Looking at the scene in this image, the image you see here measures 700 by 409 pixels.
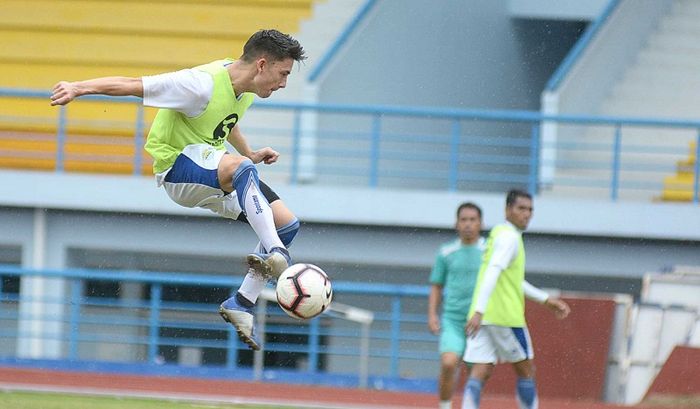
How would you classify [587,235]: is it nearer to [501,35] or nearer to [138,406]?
[501,35]

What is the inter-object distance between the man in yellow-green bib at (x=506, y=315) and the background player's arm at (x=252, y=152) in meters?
1.92

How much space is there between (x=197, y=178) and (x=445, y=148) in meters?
8.85

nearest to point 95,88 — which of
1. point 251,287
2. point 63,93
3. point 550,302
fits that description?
point 63,93

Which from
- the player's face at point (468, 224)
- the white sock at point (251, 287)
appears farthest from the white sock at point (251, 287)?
the player's face at point (468, 224)

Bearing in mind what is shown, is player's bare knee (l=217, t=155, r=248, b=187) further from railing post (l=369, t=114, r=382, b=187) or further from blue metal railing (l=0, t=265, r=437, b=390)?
blue metal railing (l=0, t=265, r=437, b=390)

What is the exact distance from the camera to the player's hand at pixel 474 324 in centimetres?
981

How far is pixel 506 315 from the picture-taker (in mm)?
10141

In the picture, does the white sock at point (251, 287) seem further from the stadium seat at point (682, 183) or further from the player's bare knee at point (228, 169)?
the stadium seat at point (682, 183)

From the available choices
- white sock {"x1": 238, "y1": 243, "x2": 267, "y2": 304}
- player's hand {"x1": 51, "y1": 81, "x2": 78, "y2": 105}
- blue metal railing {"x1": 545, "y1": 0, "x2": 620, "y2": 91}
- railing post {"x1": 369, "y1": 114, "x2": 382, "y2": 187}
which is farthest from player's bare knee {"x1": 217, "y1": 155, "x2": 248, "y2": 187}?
blue metal railing {"x1": 545, "y1": 0, "x2": 620, "y2": 91}

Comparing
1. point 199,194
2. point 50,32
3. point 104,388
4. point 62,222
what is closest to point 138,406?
point 104,388

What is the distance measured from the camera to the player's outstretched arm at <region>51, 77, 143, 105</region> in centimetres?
731

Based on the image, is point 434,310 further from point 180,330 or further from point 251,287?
point 180,330

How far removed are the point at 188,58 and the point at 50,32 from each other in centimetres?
164

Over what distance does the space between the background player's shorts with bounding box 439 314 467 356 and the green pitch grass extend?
1657 mm
